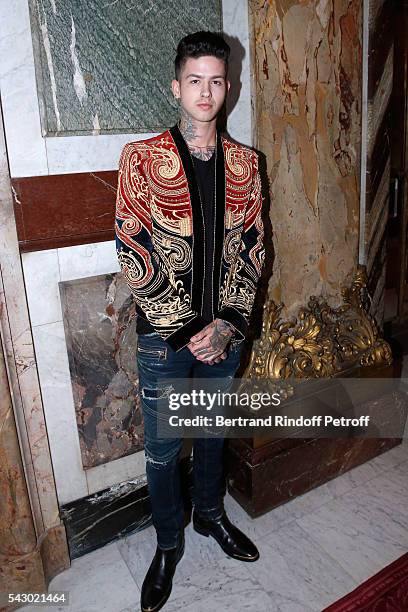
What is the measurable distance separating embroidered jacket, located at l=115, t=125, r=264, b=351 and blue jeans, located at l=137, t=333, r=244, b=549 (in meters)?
0.11

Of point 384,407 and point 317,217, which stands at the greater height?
point 317,217

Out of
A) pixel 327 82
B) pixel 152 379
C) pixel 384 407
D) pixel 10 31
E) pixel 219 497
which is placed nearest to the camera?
pixel 10 31

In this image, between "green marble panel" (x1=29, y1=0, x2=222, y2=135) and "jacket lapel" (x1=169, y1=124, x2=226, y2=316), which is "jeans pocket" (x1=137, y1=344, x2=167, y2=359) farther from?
"green marble panel" (x1=29, y1=0, x2=222, y2=135)

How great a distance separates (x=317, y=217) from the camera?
7.61ft

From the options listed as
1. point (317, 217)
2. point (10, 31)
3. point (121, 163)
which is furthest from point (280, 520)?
point (10, 31)

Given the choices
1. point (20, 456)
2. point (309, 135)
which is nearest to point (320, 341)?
point (309, 135)

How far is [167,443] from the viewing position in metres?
1.79

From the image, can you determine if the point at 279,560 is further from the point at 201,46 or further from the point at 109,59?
the point at 109,59

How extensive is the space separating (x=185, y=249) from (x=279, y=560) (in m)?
1.32

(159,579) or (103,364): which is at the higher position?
(103,364)

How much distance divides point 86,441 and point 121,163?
3.69ft

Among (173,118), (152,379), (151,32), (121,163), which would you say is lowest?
(152,379)

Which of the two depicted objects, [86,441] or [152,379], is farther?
[86,441]

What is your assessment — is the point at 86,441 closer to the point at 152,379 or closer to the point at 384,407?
the point at 152,379
